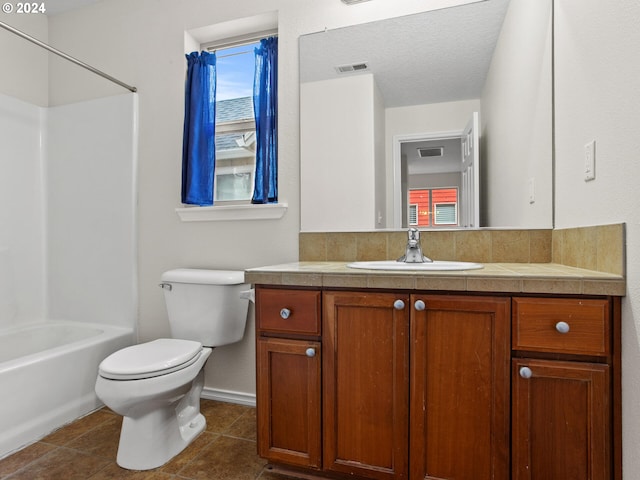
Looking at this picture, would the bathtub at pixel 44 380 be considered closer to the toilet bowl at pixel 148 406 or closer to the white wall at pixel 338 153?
the toilet bowl at pixel 148 406

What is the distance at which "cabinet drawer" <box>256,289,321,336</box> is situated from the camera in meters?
1.31

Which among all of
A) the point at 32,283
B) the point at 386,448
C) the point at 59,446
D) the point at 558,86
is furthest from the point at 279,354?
the point at 32,283

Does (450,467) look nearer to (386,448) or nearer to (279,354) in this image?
(386,448)

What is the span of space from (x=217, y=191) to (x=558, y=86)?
183 centimetres

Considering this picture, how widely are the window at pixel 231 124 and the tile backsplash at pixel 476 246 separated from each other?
1.42ft

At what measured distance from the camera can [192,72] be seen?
213 cm

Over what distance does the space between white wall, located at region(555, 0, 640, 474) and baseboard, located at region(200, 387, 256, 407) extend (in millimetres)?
1678

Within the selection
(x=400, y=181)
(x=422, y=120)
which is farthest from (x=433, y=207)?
(x=422, y=120)

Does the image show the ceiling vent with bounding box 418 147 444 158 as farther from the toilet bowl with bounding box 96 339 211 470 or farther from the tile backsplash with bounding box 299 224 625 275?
the toilet bowl with bounding box 96 339 211 470

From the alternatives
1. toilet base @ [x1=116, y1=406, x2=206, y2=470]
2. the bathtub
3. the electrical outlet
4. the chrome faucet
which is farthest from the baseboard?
the electrical outlet

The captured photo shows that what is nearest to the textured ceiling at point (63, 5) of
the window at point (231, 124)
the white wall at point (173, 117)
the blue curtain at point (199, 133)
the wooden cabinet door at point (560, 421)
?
the white wall at point (173, 117)

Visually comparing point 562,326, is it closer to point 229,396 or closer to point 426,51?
point 426,51

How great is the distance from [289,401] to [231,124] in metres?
1.65

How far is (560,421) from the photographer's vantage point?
105 centimetres
